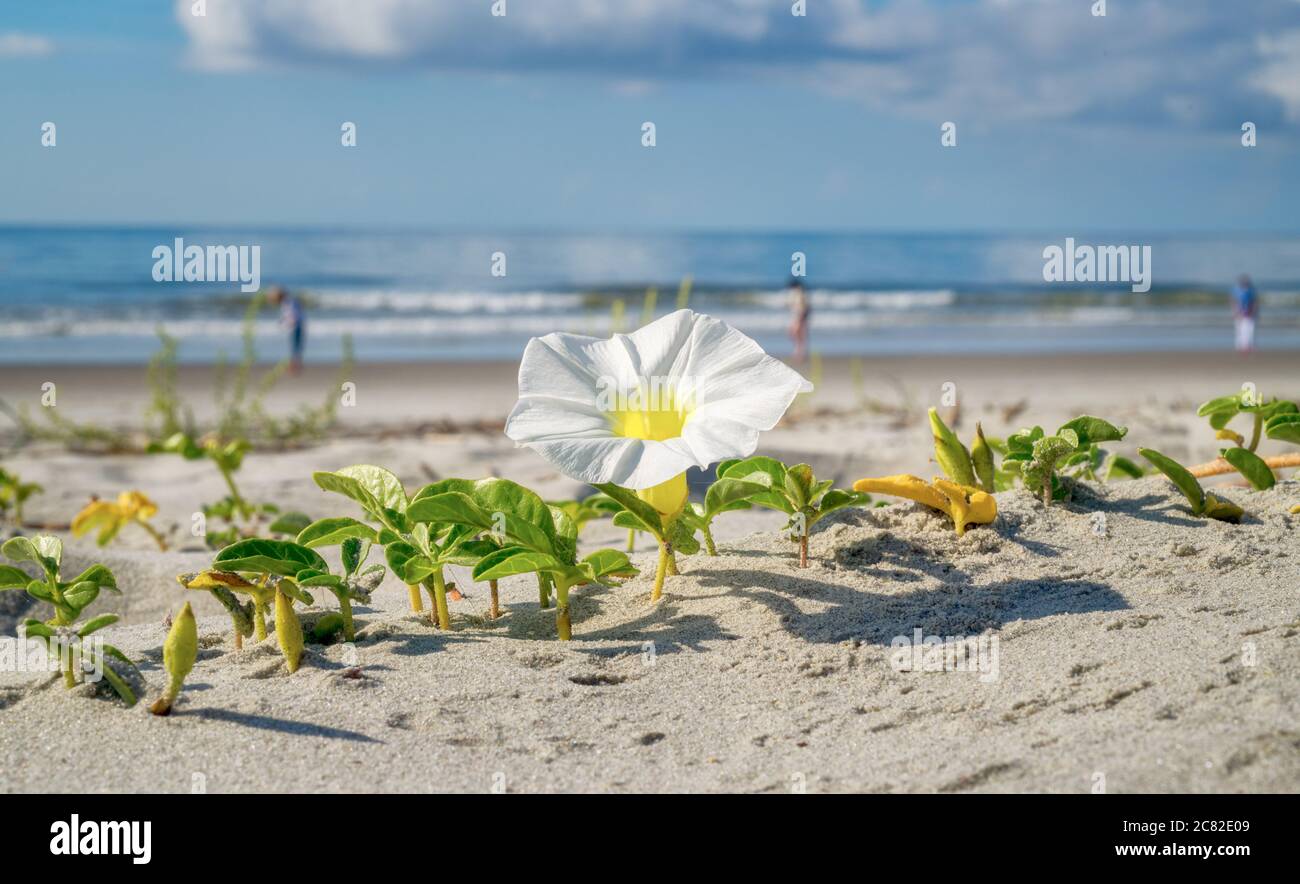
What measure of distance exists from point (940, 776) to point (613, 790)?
18.1 inches

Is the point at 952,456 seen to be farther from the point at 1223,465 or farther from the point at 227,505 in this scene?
the point at 227,505

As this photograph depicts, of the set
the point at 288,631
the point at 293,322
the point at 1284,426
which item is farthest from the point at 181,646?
the point at 293,322

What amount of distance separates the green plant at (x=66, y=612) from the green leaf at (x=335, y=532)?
1.20 feet

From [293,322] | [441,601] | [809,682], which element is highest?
[293,322]

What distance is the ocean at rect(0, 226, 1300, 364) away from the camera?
21.4 meters

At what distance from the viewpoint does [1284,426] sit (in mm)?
2621

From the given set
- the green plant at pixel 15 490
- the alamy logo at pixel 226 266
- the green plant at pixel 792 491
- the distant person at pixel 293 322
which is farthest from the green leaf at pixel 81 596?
the distant person at pixel 293 322

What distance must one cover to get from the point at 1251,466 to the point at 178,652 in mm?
2206

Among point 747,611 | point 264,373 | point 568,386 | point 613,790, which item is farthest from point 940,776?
point 264,373

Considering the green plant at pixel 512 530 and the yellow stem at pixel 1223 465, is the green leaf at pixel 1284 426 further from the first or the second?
the green plant at pixel 512 530

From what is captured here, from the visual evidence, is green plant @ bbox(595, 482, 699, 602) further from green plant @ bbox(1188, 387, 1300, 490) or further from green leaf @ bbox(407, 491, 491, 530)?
green plant @ bbox(1188, 387, 1300, 490)

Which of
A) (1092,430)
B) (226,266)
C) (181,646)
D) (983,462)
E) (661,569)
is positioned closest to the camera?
(181,646)

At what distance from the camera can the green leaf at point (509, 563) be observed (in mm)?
2031

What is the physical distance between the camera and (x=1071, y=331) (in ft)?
82.5
